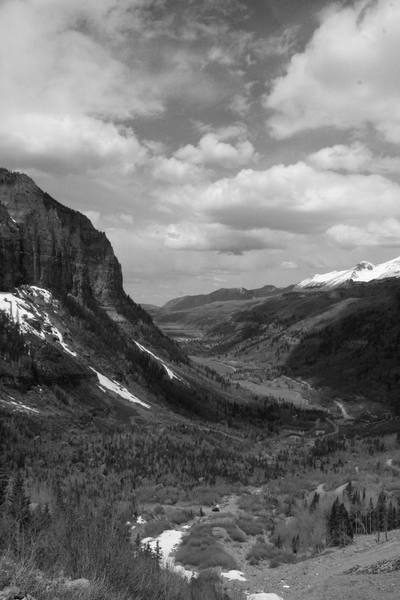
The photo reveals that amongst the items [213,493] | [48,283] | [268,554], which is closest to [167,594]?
[268,554]

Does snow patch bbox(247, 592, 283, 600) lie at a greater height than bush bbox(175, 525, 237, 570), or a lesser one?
greater

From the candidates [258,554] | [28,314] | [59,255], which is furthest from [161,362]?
[258,554]

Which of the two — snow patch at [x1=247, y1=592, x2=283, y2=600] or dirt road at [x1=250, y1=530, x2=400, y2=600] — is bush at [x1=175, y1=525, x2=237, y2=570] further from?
snow patch at [x1=247, y1=592, x2=283, y2=600]

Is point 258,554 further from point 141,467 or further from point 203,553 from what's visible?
point 141,467

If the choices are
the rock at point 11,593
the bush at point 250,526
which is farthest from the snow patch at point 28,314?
the rock at point 11,593

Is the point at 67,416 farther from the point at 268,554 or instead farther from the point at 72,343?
the point at 268,554

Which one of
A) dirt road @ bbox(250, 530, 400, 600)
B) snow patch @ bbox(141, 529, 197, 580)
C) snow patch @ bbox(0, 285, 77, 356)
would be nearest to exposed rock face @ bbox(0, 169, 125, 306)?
snow patch @ bbox(0, 285, 77, 356)
